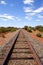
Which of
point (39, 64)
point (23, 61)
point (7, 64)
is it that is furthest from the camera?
point (23, 61)

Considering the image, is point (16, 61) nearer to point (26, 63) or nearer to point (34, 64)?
point (26, 63)

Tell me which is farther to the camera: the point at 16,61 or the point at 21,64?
the point at 16,61

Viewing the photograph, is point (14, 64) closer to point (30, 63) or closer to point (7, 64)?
point (7, 64)

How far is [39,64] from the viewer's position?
500 centimetres

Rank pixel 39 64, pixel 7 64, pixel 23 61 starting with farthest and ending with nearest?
pixel 23 61, pixel 7 64, pixel 39 64

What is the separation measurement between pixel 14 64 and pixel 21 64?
0.88 ft

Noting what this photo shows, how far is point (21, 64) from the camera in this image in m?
5.38

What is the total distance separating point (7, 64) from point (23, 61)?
0.75m

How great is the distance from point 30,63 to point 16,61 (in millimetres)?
619

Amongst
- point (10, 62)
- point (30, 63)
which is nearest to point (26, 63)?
point (30, 63)

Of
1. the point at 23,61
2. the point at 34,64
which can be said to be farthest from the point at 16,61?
the point at 34,64

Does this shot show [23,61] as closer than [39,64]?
No

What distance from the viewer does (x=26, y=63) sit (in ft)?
18.1

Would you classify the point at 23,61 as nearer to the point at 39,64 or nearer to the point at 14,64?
the point at 14,64
